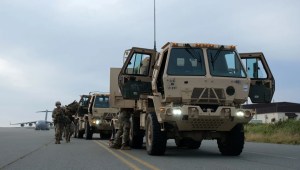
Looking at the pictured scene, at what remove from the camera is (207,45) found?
12.2 metres

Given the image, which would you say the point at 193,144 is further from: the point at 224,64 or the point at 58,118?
the point at 58,118

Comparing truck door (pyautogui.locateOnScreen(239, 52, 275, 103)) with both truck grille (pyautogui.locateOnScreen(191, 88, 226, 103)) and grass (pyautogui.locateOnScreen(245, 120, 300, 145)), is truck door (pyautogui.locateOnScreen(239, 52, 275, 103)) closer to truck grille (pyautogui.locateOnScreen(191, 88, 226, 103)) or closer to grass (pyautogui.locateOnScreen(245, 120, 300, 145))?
truck grille (pyautogui.locateOnScreen(191, 88, 226, 103))

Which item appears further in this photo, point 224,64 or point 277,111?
point 277,111

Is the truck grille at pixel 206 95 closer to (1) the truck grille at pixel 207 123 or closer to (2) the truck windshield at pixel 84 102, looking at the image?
(1) the truck grille at pixel 207 123

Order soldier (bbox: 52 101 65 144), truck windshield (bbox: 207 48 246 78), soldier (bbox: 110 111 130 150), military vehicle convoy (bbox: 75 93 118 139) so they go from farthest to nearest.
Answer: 1. military vehicle convoy (bbox: 75 93 118 139)
2. soldier (bbox: 52 101 65 144)
3. soldier (bbox: 110 111 130 150)
4. truck windshield (bbox: 207 48 246 78)

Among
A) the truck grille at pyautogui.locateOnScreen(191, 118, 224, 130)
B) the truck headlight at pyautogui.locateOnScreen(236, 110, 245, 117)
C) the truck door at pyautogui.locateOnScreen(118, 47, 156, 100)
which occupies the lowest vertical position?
the truck grille at pyautogui.locateOnScreen(191, 118, 224, 130)

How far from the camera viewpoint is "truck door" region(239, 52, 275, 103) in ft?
41.8

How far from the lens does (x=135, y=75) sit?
13.2 m

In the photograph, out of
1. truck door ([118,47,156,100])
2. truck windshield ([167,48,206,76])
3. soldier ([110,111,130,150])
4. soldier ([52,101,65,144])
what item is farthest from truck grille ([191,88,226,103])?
soldier ([52,101,65,144])

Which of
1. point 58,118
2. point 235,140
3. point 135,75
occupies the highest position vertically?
point 135,75

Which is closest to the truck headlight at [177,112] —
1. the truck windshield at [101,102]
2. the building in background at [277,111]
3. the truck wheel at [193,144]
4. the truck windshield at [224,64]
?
the truck windshield at [224,64]

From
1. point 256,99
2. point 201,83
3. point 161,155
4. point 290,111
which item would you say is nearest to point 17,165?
point 161,155

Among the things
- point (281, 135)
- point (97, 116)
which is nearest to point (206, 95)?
→ point (97, 116)

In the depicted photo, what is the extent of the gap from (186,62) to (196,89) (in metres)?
0.85
